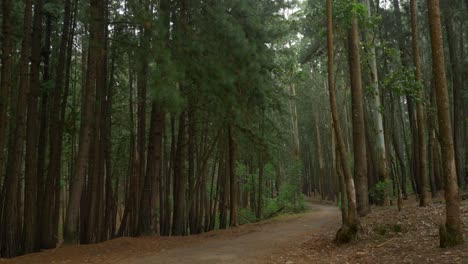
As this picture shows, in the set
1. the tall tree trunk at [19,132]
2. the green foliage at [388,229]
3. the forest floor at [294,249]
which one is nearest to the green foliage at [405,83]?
the forest floor at [294,249]

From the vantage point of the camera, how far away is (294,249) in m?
9.50

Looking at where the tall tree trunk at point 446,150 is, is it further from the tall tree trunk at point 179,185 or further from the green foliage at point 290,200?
the green foliage at point 290,200

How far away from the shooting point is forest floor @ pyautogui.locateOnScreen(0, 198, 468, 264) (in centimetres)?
704

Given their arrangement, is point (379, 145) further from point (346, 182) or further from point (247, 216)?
point (247, 216)

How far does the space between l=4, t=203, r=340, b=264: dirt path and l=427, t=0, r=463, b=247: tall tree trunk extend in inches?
134

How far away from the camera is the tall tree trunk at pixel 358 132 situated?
39.3 ft

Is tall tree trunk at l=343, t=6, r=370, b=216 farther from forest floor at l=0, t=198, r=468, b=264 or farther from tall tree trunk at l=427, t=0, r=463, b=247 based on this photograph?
tall tree trunk at l=427, t=0, r=463, b=247

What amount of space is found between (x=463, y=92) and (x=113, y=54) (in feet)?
48.6

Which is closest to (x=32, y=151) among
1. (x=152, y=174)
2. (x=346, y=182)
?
(x=152, y=174)

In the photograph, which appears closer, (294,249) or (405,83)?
(294,249)

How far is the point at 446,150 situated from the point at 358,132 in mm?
5751

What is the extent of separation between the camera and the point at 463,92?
1808 cm

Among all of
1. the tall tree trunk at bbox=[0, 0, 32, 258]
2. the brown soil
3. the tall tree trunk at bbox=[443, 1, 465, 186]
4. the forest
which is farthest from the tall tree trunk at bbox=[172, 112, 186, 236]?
the tall tree trunk at bbox=[443, 1, 465, 186]

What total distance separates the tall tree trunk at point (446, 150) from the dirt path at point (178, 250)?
134 inches
